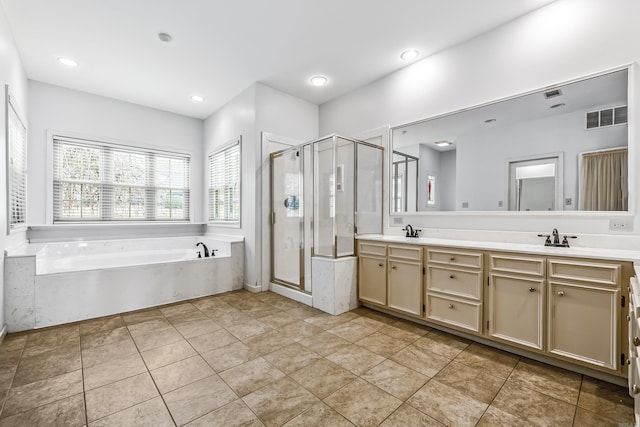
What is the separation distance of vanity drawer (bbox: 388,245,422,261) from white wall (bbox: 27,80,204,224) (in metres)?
3.97

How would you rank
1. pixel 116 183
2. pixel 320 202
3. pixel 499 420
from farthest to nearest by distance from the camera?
pixel 116 183 < pixel 320 202 < pixel 499 420

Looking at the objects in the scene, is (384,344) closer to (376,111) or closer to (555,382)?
(555,382)

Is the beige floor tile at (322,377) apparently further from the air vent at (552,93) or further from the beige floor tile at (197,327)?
the air vent at (552,93)

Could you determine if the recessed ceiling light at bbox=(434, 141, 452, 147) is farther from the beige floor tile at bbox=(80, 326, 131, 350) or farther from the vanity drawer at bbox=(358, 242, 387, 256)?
the beige floor tile at bbox=(80, 326, 131, 350)

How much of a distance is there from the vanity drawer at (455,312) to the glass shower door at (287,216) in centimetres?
180

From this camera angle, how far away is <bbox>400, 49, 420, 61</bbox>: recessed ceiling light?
3236mm

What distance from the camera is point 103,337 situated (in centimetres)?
265

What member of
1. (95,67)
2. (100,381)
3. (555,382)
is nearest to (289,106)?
(95,67)

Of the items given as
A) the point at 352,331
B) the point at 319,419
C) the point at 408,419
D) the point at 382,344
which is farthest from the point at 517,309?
the point at 319,419

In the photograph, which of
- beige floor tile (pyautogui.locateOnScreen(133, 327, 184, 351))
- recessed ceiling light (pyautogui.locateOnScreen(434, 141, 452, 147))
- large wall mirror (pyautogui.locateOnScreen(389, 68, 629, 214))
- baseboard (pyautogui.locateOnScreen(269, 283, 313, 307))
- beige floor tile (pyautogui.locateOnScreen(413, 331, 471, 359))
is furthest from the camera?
baseboard (pyautogui.locateOnScreen(269, 283, 313, 307))

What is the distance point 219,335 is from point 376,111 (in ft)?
10.7

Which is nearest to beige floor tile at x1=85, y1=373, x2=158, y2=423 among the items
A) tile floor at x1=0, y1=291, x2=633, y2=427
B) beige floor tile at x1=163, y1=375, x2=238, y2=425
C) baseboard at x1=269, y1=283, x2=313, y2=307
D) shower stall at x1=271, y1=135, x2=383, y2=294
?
tile floor at x1=0, y1=291, x2=633, y2=427

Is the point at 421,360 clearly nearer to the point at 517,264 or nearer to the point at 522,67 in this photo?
the point at 517,264

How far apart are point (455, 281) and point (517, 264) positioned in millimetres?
520
